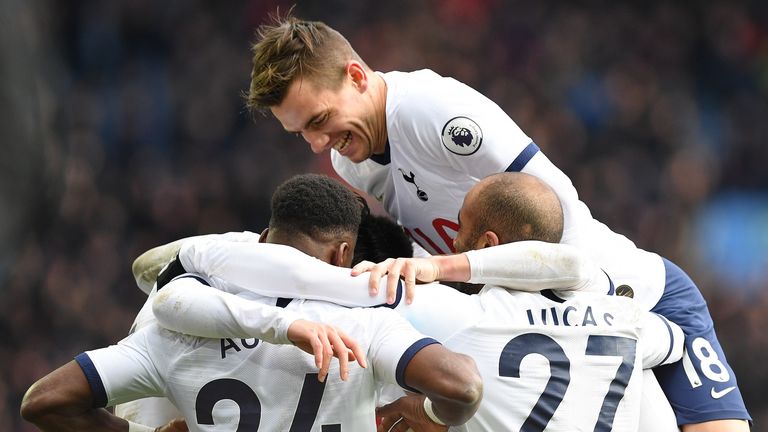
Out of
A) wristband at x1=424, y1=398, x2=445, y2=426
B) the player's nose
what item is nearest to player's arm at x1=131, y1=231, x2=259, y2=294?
the player's nose

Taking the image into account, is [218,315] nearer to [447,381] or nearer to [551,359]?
[447,381]

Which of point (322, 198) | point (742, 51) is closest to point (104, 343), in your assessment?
point (322, 198)

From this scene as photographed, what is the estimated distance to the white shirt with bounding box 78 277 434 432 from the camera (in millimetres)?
3002

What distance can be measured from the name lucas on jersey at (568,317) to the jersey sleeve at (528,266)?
72 millimetres

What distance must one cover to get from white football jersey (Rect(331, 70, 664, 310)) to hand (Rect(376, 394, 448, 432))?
97 centimetres

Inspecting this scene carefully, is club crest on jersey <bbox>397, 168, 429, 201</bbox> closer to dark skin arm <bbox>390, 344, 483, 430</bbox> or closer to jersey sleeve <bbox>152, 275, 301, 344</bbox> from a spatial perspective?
jersey sleeve <bbox>152, 275, 301, 344</bbox>

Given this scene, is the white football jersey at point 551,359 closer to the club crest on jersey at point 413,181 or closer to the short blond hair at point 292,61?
the club crest on jersey at point 413,181

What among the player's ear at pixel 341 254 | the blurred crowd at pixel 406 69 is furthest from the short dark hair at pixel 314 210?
the blurred crowd at pixel 406 69

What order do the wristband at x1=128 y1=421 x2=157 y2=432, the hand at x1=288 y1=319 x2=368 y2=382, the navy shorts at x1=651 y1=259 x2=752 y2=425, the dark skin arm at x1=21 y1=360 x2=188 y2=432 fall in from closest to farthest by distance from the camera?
the hand at x1=288 y1=319 x2=368 y2=382 < the dark skin arm at x1=21 y1=360 x2=188 y2=432 < the wristband at x1=128 y1=421 x2=157 y2=432 < the navy shorts at x1=651 y1=259 x2=752 y2=425

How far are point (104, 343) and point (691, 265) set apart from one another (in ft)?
16.6

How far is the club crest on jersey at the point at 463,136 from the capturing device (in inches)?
150

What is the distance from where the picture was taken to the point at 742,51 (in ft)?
38.1

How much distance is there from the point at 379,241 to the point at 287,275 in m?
0.73

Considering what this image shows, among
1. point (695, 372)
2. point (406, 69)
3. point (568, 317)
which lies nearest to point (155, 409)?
point (568, 317)
